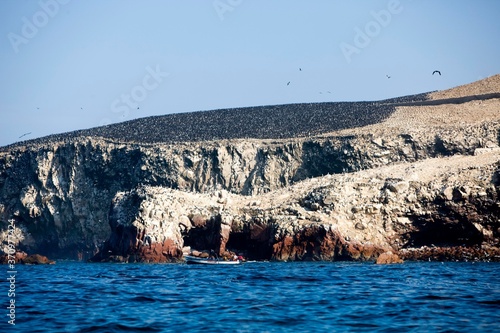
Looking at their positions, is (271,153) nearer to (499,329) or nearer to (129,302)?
(129,302)

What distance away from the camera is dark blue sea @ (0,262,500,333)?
21781mm

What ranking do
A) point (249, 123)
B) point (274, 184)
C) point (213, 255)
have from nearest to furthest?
point (213, 255), point (274, 184), point (249, 123)

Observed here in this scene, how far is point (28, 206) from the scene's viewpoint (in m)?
83.4

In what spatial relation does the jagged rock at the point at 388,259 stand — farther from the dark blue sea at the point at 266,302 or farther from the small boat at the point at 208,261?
the small boat at the point at 208,261

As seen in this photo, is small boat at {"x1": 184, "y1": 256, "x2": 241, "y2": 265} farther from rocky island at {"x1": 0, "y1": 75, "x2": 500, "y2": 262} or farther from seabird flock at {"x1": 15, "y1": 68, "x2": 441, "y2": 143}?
seabird flock at {"x1": 15, "y1": 68, "x2": 441, "y2": 143}

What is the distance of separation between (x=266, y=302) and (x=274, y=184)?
5077 cm

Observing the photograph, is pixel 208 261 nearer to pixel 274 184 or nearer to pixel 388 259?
pixel 388 259

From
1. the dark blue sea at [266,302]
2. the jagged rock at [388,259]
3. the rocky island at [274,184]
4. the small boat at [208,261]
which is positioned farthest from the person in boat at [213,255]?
the dark blue sea at [266,302]

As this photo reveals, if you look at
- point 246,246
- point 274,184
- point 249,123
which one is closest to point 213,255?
point 246,246

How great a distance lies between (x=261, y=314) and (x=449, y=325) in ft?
19.4

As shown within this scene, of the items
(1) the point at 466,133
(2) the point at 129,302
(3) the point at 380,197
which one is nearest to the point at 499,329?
(2) the point at 129,302

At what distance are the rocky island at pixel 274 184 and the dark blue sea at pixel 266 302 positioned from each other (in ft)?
32.7

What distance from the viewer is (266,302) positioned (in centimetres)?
2642

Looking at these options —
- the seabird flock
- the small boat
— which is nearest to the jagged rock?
the small boat
